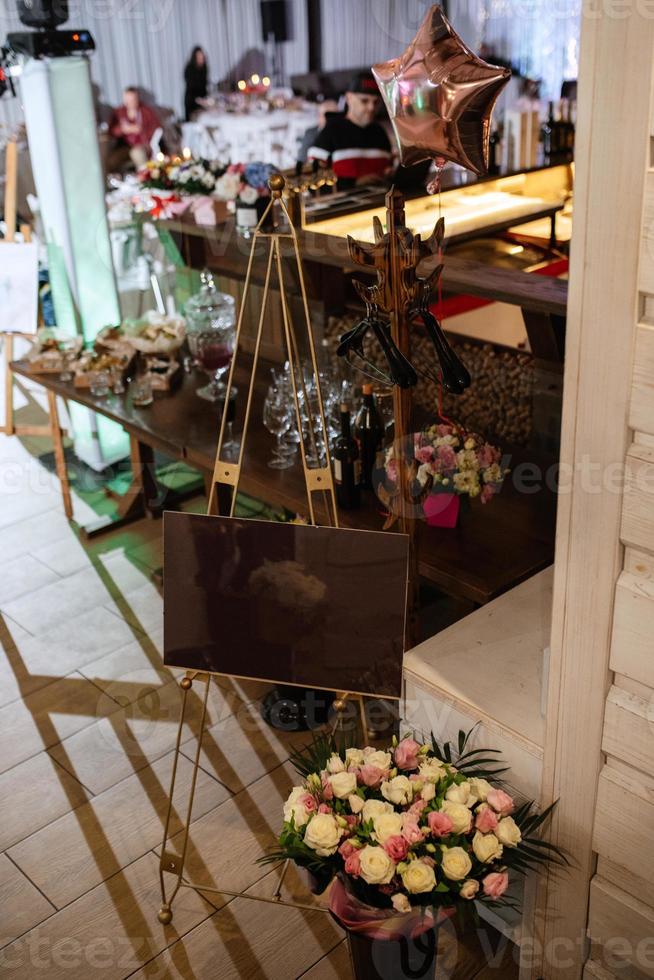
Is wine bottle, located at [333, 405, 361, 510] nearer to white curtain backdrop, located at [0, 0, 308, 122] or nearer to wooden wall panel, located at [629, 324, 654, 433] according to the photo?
wooden wall panel, located at [629, 324, 654, 433]

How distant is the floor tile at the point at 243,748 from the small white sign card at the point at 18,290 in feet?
6.87

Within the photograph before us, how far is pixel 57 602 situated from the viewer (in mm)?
3723

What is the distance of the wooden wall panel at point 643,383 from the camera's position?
4.72 ft

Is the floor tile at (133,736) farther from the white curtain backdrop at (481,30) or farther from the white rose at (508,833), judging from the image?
the white curtain backdrop at (481,30)

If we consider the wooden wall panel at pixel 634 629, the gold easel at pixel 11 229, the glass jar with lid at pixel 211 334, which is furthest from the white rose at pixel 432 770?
the gold easel at pixel 11 229

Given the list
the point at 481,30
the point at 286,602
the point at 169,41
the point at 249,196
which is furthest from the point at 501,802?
the point at 481,30

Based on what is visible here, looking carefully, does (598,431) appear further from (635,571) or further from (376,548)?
(376,548)

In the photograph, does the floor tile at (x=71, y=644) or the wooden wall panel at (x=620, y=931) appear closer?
the wooden wall panel at (x=620, y=931)

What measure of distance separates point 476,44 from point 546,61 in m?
0.91

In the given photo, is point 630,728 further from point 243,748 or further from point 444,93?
point 243,748

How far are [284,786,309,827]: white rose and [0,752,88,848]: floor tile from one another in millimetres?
1062

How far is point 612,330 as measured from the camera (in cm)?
147

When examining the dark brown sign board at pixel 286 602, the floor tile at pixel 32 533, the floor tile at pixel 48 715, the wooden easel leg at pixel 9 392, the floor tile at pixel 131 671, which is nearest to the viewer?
the dark brown sign board at pixel 286 602

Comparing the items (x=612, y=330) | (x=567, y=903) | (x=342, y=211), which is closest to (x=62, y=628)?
(x=342, y=211)
